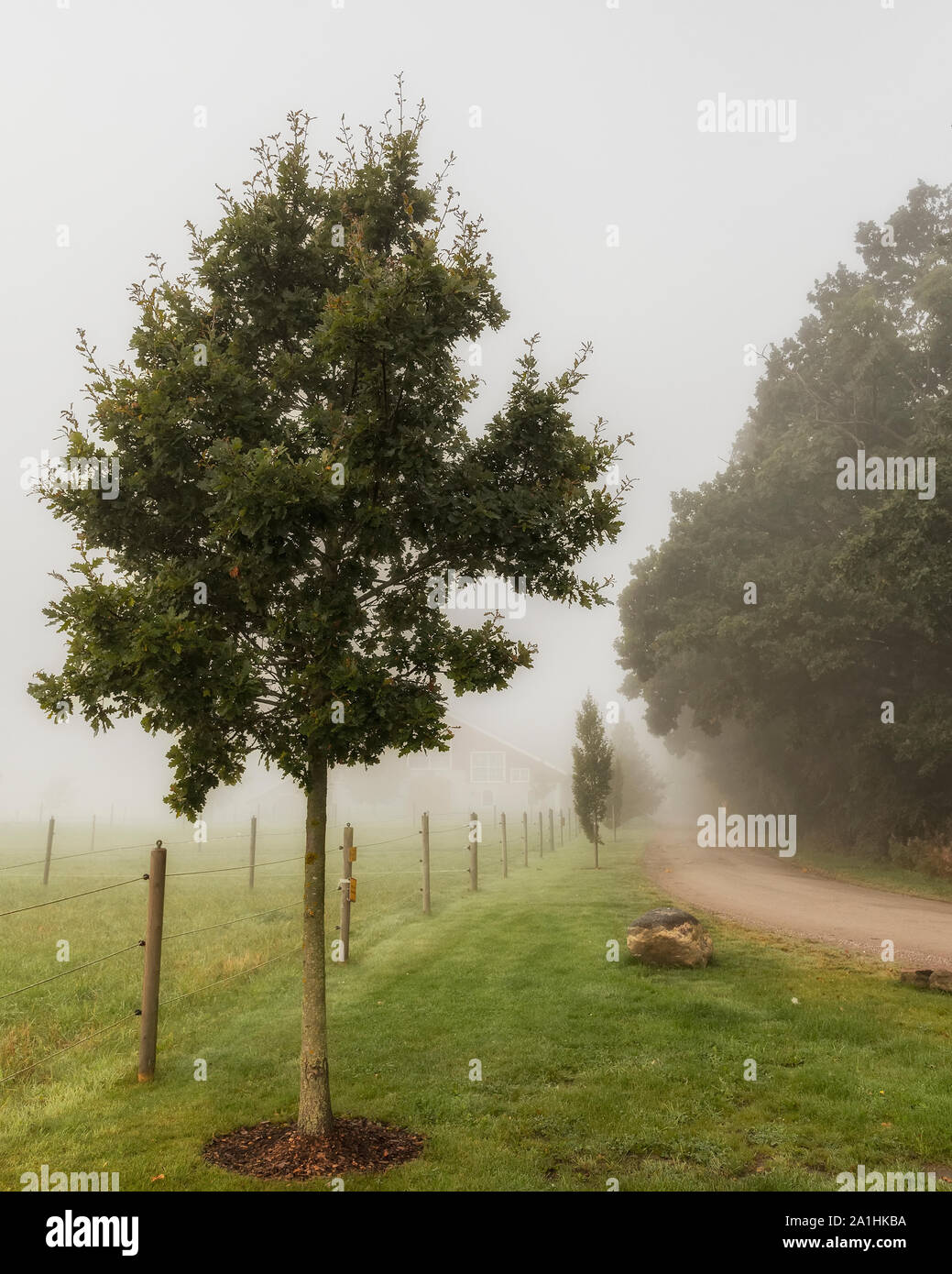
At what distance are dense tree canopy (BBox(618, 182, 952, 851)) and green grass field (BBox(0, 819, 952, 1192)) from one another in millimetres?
14116

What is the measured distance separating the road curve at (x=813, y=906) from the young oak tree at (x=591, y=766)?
3018 mm

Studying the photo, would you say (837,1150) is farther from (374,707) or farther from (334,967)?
(334,967)

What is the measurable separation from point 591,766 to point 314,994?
2455 cm

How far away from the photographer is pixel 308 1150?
6.62 metres

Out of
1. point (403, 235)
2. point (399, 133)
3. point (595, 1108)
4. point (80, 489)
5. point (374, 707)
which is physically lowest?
point (595, 1108)

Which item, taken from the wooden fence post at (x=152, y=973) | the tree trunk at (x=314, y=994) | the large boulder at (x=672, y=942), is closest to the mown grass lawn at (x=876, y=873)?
the large boulder at (x=672, y=942)

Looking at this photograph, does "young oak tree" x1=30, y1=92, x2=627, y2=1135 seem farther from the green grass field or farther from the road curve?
the road curve

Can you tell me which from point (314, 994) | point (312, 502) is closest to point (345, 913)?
point (314, 994)

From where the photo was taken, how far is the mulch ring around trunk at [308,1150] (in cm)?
633

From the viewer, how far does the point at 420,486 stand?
6.59 metres

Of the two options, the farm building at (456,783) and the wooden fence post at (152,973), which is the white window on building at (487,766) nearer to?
the farm building at (456,783)

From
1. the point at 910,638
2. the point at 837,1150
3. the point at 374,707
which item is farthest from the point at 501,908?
the point at 910,638

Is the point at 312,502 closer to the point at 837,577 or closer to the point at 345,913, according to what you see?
the point at 345,913
